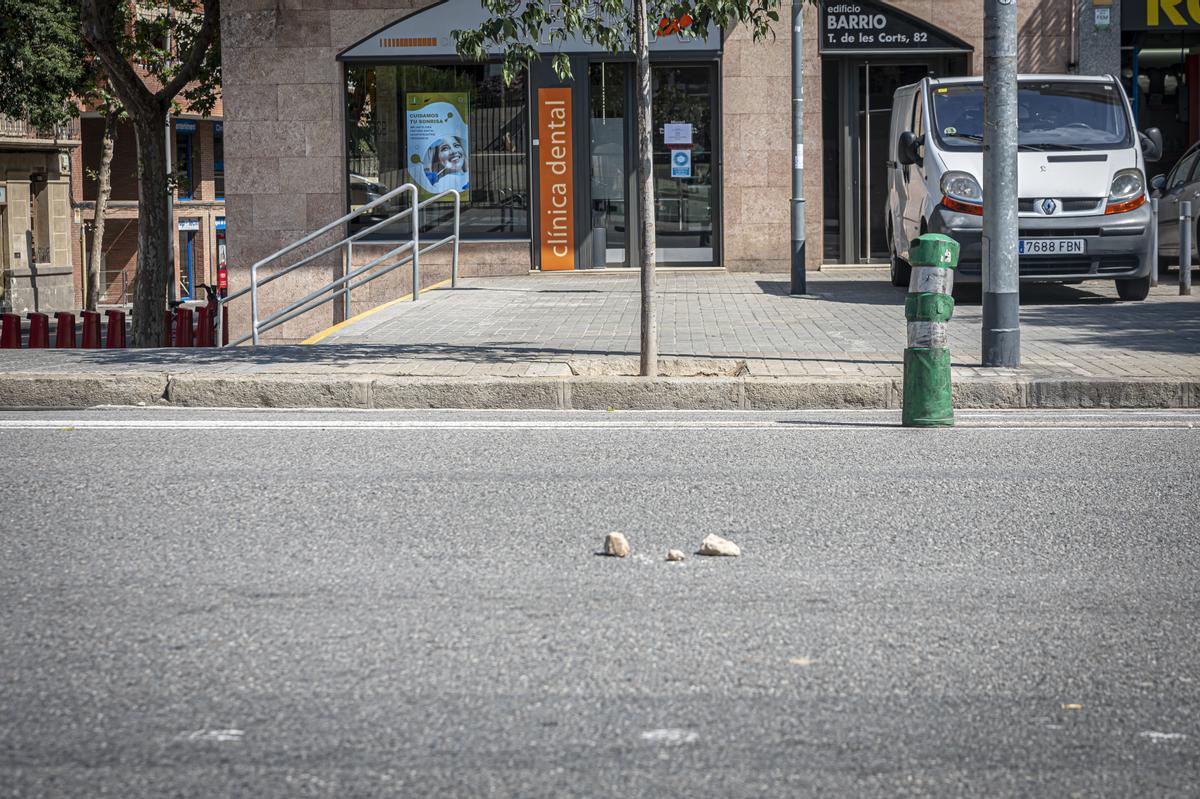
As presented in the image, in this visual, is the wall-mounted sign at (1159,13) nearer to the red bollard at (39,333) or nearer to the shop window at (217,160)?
the red bollard at (39,333)

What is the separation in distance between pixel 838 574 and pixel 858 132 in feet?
55.2

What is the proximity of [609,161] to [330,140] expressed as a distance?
3.89 m

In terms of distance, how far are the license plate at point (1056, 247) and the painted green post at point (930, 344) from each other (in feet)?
20.5

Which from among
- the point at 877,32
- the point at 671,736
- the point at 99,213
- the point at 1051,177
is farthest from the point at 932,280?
the point at 99,213

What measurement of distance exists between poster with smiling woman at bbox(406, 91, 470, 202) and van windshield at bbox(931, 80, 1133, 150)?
25.4ft

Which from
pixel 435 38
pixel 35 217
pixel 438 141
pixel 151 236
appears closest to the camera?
pixel 435 38

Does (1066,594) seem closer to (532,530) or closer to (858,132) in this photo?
(532,530)

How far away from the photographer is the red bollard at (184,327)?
21.2m

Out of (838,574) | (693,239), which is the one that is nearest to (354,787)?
(838,574)

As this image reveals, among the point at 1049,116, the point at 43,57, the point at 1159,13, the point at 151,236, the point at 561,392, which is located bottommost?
the point at 561,392

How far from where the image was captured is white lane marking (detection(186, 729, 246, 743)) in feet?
11.3

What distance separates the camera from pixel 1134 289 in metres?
14.6

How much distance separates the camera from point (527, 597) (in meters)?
4.66

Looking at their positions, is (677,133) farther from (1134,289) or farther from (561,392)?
(561,392)
